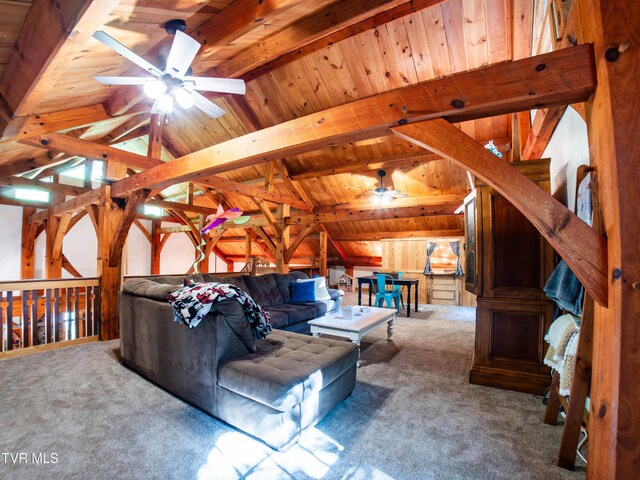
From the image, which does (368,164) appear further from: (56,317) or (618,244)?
(56,317)

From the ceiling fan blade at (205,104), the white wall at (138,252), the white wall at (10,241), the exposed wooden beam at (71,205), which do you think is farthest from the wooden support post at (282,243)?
the white wall at (10,241)

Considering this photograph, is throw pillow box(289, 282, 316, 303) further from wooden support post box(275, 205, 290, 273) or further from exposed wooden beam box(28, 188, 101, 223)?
exposed wooden beam box(28, 188, 101, 223)

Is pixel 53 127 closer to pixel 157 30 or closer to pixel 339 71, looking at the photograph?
pixel 157 30

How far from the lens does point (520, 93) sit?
1.44 m

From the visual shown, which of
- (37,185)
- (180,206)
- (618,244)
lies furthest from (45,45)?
(180,206)

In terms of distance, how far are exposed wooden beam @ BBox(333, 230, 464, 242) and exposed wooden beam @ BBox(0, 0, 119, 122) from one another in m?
7.49

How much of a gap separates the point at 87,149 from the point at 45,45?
113 inches

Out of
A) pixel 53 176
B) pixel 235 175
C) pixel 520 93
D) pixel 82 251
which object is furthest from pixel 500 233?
pixel 82 251

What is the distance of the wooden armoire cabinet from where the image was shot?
2.45 meters

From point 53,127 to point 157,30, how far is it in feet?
4.61

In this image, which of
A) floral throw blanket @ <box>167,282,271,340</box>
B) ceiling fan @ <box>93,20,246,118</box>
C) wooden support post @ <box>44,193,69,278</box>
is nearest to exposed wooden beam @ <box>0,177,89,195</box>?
wooden support post @ <box>44,193,69,278</box>

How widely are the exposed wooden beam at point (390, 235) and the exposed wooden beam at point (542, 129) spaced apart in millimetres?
4162

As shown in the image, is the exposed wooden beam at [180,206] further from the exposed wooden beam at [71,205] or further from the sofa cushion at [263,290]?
the sofa cushion at [263,290]

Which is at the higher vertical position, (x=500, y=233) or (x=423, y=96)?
(x=423, y=96)
